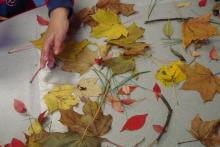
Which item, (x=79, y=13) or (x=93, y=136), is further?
(x=79, y=13)

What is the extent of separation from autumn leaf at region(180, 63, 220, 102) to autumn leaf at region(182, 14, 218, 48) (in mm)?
72

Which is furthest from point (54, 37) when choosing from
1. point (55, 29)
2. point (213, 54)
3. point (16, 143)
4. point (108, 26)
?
point (213, 54)

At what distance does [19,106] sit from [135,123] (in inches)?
9.3

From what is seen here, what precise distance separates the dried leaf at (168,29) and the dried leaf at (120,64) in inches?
4.5

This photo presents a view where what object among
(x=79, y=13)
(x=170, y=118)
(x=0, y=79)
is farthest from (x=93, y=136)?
(x=79, y=13)

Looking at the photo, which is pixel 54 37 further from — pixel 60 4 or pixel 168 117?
pixel 168 117

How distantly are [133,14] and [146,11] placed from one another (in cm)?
3

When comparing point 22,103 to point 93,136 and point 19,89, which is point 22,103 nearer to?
point 19,89

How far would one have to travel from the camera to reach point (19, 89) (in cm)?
67

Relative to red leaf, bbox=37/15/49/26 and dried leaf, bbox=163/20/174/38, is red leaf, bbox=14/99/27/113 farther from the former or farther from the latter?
dried leaf, bbox=163/20/174/38

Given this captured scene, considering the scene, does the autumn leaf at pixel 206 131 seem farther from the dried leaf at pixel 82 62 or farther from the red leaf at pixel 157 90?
the dried leaf at pixel 82 62

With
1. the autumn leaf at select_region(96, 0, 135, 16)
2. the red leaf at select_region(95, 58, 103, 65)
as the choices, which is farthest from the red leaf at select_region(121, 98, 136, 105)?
the autumn leaf at select_region(96, 0, 135, 16)

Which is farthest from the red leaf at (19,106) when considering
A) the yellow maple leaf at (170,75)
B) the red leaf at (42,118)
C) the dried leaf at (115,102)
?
the yellow maple leaf at (170,75)

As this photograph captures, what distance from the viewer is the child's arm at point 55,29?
69cm
